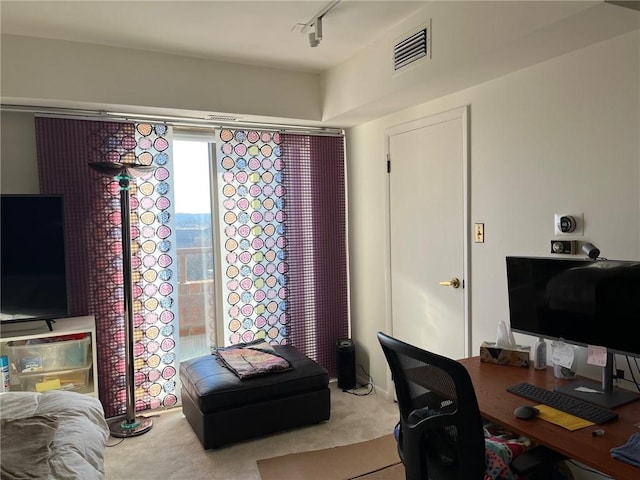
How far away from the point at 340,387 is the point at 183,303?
4.83ft

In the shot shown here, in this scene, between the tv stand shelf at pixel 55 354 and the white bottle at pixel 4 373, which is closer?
the white bottle at pixel 4 373

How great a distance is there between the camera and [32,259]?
9.27ft

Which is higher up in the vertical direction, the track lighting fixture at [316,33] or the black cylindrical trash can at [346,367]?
the track lighting fixture at [316,33]

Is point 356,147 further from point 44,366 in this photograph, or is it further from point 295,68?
point 44,366

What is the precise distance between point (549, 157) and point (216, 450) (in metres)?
2.57

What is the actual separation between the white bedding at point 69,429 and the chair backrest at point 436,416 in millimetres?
1116

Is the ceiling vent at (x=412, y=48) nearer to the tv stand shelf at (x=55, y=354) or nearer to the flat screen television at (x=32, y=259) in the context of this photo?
the flat screen television at (x=32, y=259)

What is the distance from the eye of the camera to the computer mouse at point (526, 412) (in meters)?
1.68

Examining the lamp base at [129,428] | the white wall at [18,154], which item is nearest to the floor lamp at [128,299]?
the lamp base at [129,428]

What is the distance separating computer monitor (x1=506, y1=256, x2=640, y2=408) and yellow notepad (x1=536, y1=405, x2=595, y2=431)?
182 millimetres

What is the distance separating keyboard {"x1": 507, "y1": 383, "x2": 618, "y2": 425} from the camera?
1.66 meters

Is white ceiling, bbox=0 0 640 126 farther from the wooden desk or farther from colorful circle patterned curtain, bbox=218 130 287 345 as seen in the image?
the wooden desk

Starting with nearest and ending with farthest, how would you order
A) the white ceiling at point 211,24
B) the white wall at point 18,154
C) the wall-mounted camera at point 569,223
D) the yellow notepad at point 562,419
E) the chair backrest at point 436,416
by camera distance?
the chair backrest at point 436,416
the yellow notepad at point 562,419
the wall-mounted camera at point 569,223
the white ceiling at point 211,24
the white wall at point 18,154

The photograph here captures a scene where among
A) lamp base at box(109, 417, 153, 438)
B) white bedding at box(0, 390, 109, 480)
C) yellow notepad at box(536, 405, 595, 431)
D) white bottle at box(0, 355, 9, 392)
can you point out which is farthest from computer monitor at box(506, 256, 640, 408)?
white bottle at box(0, 355, 9, 392)
